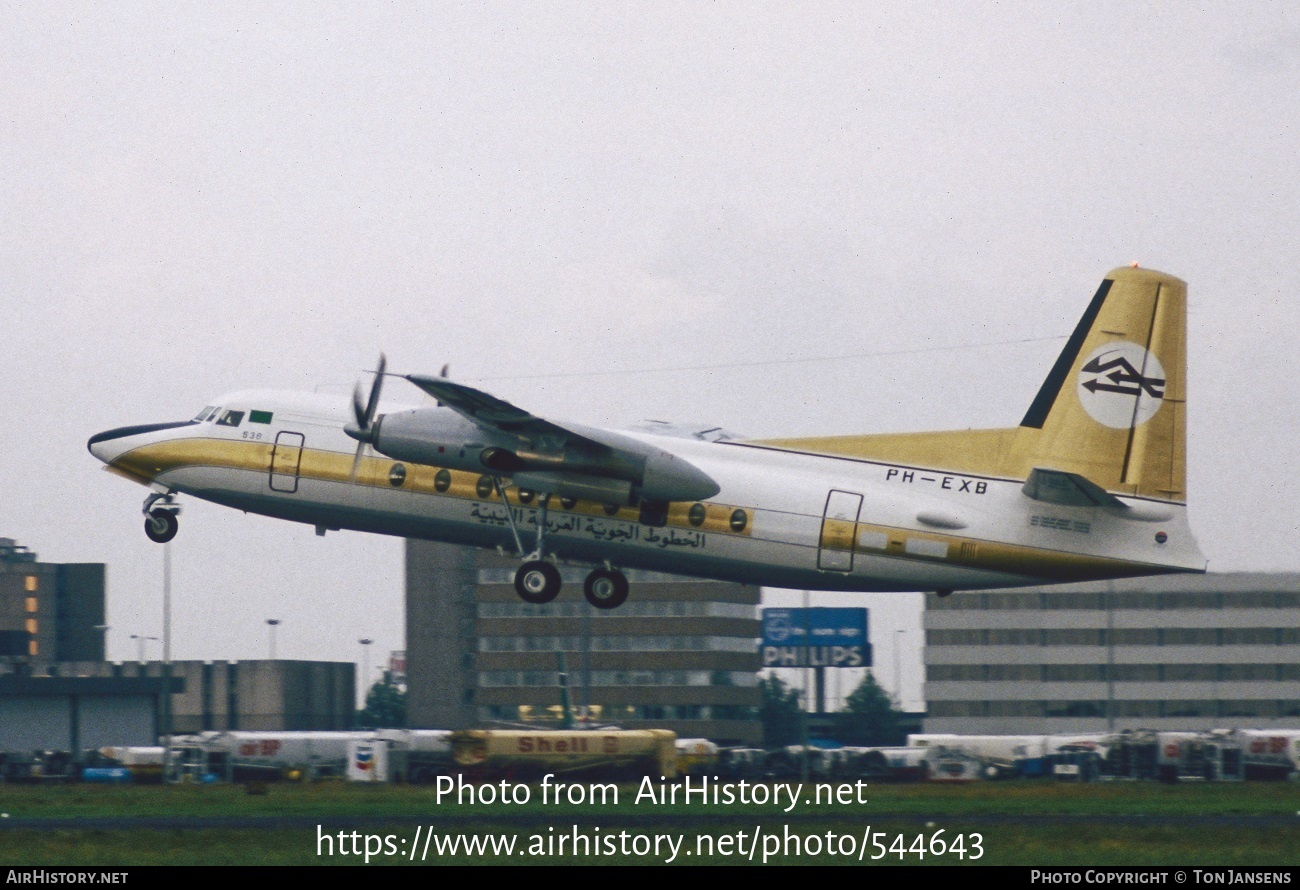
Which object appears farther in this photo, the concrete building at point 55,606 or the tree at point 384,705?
the tree at point 384,705

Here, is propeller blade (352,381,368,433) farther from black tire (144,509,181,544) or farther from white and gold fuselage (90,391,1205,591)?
black tire (144,509,181,544)

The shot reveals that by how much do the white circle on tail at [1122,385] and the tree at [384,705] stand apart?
11154 cm

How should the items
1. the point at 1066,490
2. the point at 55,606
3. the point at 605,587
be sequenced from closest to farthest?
the point at 1066,490, the point at 605,587, the point at 55,606

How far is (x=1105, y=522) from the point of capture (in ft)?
82.9

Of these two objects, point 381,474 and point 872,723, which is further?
point 872,723

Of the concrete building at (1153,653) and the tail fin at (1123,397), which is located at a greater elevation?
the tail fin at (1123,397)

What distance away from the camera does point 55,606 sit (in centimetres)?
10719

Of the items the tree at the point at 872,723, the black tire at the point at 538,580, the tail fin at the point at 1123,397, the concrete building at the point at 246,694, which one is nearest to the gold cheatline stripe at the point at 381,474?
the black tire at the point at 538,580

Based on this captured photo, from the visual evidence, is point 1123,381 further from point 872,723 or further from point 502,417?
point 872,723

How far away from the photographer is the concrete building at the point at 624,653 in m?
85.2

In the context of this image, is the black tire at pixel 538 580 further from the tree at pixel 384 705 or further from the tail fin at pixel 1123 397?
the tree at pixel 384 705

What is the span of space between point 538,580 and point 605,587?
1.49m

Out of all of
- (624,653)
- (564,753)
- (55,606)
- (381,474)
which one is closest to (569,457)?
(381,474)

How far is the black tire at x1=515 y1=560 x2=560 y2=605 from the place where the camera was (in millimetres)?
27156
